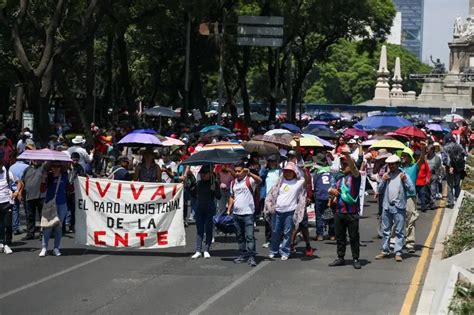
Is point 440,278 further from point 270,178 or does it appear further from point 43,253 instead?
point 43,253

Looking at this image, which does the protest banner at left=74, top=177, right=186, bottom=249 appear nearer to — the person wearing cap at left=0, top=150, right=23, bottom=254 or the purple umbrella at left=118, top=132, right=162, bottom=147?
the person wearing cap at left=0, top=150, right=23, bottom=254

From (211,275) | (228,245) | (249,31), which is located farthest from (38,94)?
(249,31)

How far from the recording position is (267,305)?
34.9 feet

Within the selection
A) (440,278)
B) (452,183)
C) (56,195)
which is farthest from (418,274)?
(452,183)

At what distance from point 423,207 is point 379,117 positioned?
27.0 ft

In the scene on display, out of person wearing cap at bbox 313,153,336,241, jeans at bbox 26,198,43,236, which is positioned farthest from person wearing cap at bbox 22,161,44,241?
person wearing cap at bbox 313,153,336,241

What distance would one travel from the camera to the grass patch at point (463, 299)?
31.0ft

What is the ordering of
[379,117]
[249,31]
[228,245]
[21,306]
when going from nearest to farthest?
[21,306], [228,245], [379,117], [249,31]

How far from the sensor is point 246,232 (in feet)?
44.2

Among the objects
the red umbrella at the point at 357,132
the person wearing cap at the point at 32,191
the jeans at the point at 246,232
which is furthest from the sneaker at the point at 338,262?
the red umbrella at the point at 357,132

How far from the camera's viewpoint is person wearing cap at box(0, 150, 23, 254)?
47.6ft

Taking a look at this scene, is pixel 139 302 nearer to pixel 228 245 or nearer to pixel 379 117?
pixel 228 245

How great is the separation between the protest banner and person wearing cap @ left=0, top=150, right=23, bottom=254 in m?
1.27

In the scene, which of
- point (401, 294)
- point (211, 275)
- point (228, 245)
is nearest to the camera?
point (401, 294)
